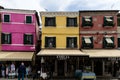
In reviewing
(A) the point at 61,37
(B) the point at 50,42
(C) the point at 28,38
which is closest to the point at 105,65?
(A) the point at 61,37

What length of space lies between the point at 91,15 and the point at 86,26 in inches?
62.1

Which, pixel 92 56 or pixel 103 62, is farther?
pixel 103 62

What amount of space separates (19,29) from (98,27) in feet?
33.9

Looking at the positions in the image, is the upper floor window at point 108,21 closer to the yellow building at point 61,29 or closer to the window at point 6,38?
the yellow building at point 61,29

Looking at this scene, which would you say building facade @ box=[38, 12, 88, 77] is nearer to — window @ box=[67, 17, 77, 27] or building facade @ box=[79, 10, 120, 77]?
window @ box=[67, 17, 77, 27]

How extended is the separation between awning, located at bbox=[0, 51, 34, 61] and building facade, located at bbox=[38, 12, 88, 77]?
305 centimetres

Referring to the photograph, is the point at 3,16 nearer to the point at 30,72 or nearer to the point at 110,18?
the point at 30,72

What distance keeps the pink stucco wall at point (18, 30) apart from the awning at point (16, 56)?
4.94 feet

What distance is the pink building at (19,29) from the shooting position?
44.6 m

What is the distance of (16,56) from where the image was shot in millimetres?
41031

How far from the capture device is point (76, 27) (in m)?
45.2

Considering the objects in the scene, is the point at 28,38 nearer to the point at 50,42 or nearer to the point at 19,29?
the point at 19,29

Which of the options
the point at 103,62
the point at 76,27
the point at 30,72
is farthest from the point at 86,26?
the point at 30,72

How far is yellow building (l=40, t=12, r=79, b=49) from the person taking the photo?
1768 inches
